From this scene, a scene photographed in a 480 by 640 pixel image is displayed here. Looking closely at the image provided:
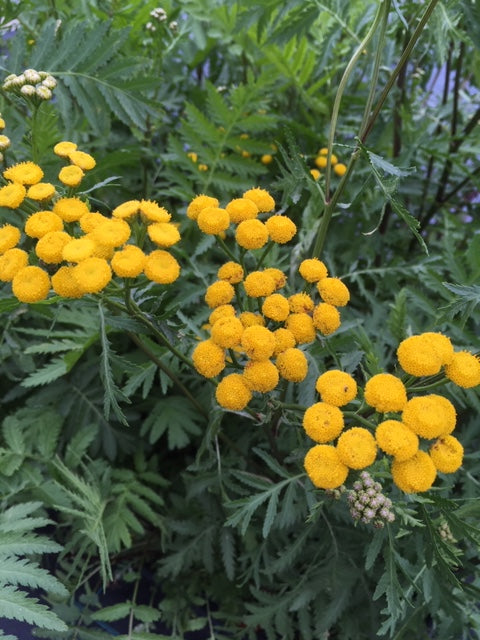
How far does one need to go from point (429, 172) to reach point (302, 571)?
154 centimetres

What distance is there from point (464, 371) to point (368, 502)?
295mm

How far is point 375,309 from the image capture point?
2.04 metres

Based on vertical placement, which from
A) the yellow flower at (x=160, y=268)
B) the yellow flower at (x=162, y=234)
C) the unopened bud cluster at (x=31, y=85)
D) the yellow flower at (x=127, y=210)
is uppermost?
the unopened bud cluster at (x=31, y=85)

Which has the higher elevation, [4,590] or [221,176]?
[221,176]

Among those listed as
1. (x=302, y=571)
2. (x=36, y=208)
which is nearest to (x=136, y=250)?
(x=36, y=208)

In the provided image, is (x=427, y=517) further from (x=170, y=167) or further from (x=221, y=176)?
(x=170, y=167)

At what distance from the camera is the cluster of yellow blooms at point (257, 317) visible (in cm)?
115

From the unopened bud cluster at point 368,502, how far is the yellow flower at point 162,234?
57cm

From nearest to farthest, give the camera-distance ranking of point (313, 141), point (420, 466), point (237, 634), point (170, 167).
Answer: point (420, 466)
point (237, 634)
point (170, 167)
point (313, 141)

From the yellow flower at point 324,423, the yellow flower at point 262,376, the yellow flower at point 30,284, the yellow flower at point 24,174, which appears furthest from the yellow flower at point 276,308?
the yellow flower at point 24,174

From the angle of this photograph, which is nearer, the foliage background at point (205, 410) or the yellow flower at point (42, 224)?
the yellow flower at point (42, 224)

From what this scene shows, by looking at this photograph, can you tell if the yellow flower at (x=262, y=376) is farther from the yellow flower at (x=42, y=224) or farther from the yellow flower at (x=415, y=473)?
the yellow flower at (x=42, y=224)

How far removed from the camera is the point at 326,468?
1.04 metres

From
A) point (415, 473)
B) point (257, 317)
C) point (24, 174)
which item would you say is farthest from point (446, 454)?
point (24, 174)
